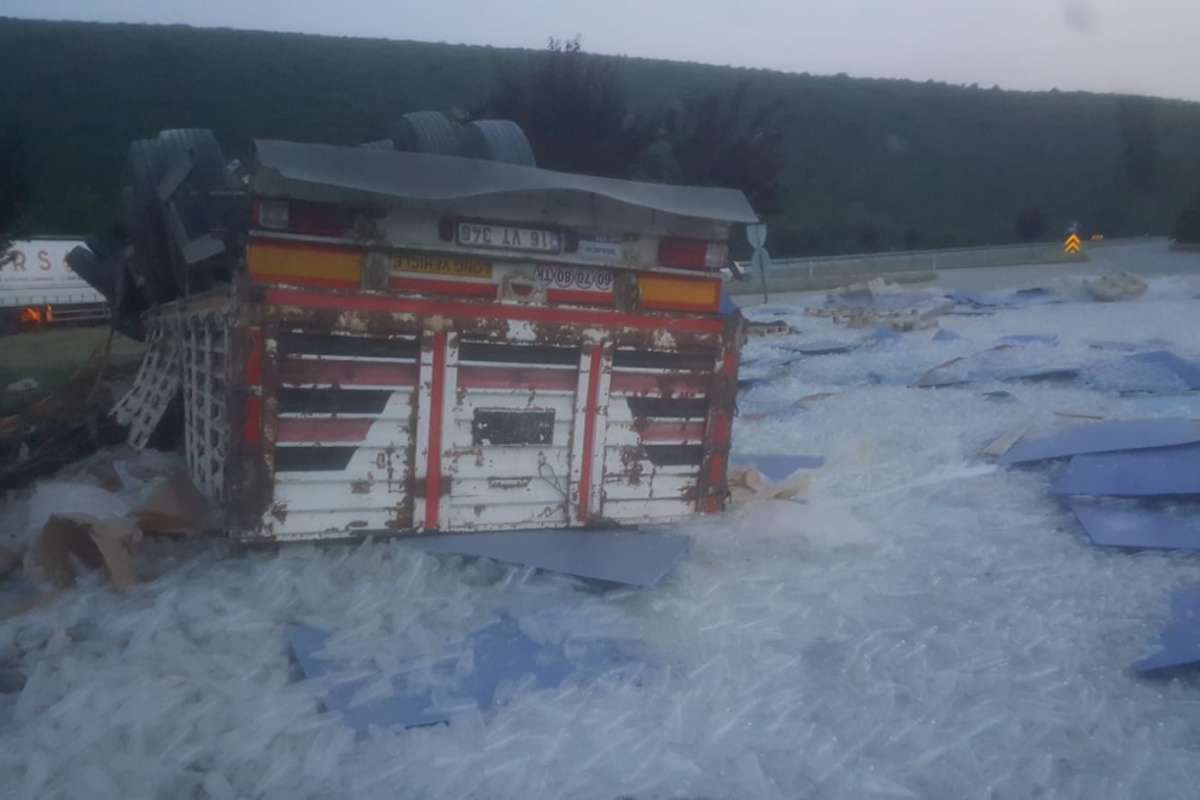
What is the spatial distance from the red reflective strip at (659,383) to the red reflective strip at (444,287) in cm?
70

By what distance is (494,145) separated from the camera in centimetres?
581

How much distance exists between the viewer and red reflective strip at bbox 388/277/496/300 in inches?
179

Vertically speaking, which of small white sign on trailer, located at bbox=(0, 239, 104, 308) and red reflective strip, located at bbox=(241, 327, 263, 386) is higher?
red reflective strip, located at bbox=(241, 327, 263, 386)

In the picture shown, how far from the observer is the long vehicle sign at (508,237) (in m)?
4.60

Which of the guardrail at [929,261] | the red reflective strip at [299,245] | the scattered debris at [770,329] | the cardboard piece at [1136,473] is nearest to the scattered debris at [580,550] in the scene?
the red reflective strip at [299,245]

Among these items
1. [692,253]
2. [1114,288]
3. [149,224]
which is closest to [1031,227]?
[1114,288]

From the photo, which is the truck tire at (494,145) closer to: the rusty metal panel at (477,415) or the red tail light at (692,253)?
the red tail light at (692,253)

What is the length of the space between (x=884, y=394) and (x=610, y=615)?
549 cm

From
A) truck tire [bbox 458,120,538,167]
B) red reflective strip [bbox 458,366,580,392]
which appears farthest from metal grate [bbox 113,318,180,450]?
red reflective strip [bbox 458,366,580,392]

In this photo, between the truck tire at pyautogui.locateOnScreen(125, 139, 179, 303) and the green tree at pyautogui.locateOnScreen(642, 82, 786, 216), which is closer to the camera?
the truck tire at pyautogui.locateOnScreen(125, 139, 179, 303)

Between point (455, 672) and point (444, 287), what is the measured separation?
168cm

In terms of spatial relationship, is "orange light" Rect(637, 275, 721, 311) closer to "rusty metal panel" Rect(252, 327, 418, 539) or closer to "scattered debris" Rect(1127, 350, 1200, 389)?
"rusty metal panel" Rect(252, 327, 418, 539)

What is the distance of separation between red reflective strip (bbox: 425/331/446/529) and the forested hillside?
41.6m

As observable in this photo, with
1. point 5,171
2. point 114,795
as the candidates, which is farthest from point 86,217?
point 114,795
